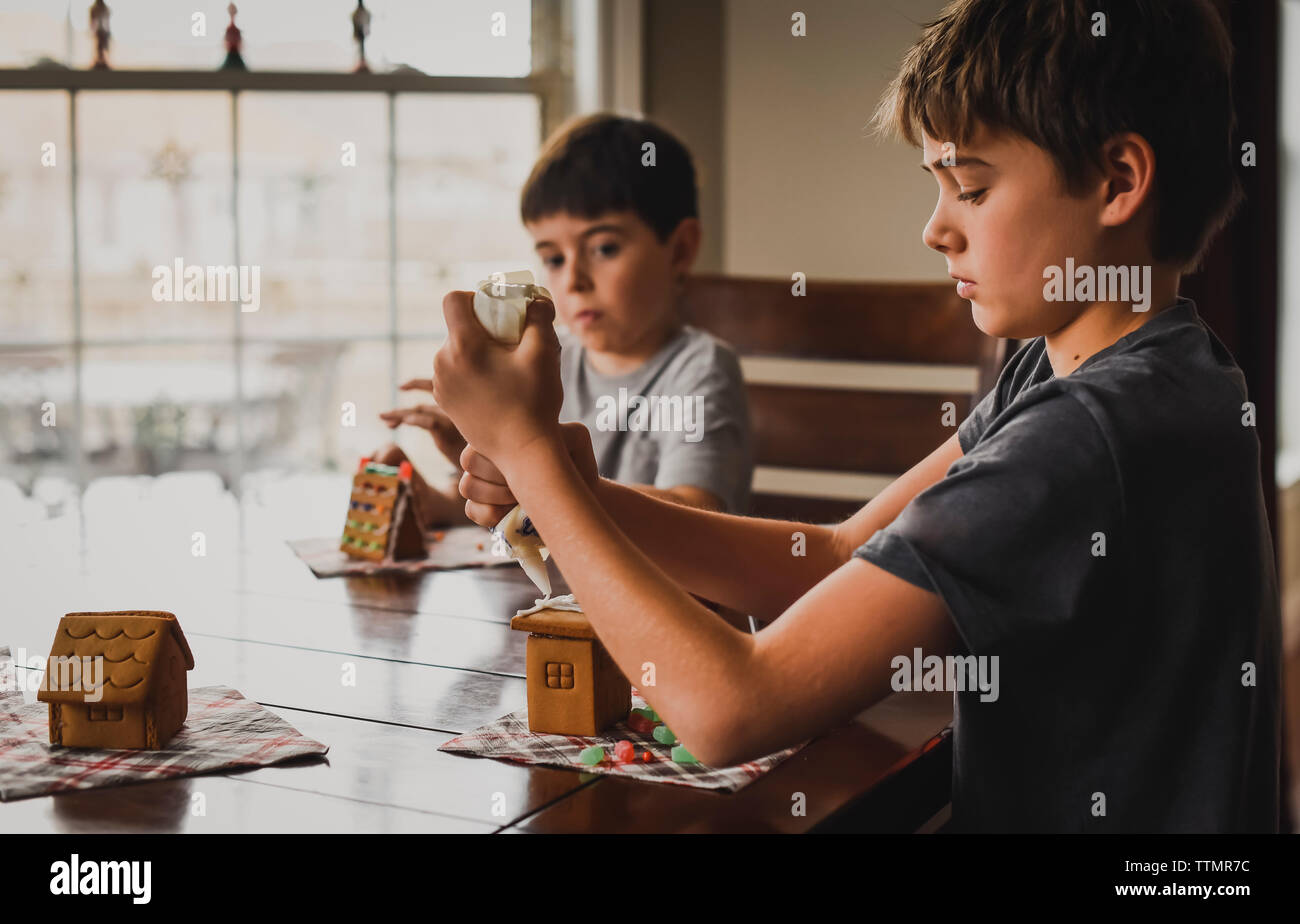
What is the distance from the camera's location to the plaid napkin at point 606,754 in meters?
0.87

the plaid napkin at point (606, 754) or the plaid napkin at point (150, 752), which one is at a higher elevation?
the plaid napkin at point (150, 752)

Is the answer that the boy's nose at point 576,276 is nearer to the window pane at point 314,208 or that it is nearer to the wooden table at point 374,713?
the wooden table at point 374,713

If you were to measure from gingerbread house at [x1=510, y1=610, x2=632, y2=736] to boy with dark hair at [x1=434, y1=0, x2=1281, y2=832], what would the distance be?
0.10 meters

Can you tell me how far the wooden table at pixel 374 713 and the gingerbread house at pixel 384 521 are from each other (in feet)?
0.27

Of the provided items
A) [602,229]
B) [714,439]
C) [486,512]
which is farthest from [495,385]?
[602,229]

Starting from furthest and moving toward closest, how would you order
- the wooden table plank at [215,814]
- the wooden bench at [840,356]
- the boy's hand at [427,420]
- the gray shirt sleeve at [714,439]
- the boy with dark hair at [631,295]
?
the wooden bench at [840,356] → the boy with dark hair at [631,295] → the gray shirt sleeve at [714,439] → the boy's hand at [427,420] → the wooden table plank at [215,814]

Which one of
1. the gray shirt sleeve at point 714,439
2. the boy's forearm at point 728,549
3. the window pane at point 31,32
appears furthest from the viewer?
the window pane at point 31,32

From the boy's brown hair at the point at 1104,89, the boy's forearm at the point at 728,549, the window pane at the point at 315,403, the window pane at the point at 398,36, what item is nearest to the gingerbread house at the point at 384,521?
the boy's forearm at the point at 728,549

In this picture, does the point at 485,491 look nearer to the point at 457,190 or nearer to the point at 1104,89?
the point at 1104,89

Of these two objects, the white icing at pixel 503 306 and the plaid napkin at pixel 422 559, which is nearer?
the white icing at pixel 503 306

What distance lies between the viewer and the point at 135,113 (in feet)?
8.80

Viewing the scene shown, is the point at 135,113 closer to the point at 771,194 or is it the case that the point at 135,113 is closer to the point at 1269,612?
the point at 771,194

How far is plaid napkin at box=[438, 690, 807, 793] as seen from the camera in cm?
87
